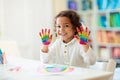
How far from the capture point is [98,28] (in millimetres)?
4105

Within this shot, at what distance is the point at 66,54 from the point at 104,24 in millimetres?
2429

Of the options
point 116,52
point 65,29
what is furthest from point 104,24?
point 65,29

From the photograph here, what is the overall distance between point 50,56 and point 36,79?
0.69 m

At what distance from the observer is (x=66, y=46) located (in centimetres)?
179

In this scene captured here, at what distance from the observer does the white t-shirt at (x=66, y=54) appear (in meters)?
1.70

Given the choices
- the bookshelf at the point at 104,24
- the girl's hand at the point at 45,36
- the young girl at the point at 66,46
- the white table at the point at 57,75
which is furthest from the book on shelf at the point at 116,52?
the white table at the point at 57,75

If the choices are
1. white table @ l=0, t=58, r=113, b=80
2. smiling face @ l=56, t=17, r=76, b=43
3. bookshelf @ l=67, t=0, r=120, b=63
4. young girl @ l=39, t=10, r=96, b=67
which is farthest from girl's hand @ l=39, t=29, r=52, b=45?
bookshelf @ l=67, t=0, r=120, b=63

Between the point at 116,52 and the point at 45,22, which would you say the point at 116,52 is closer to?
the point at 116,52

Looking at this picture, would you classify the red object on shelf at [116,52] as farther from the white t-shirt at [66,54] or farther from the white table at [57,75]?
the white table at [57,75]

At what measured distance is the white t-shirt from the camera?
1.70 metres

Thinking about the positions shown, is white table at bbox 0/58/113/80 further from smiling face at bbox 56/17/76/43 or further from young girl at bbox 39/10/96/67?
smiling face at bbox 56/17/76/43

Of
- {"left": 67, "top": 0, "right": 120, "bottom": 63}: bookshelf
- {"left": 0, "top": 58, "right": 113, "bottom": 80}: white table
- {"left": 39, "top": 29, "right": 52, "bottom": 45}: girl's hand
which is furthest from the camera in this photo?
{"left": 67, "top": 0, "right": 120, "bottom": 63}: bookshelf

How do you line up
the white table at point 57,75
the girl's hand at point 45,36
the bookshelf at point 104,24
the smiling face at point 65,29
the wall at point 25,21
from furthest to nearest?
the bookshelf at point 104,24, the wall at point 25,21, the smiling face at point 65,29, the girl's hand at point 45,36, the white table at point 57,75

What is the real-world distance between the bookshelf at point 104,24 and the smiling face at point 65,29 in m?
2.20
